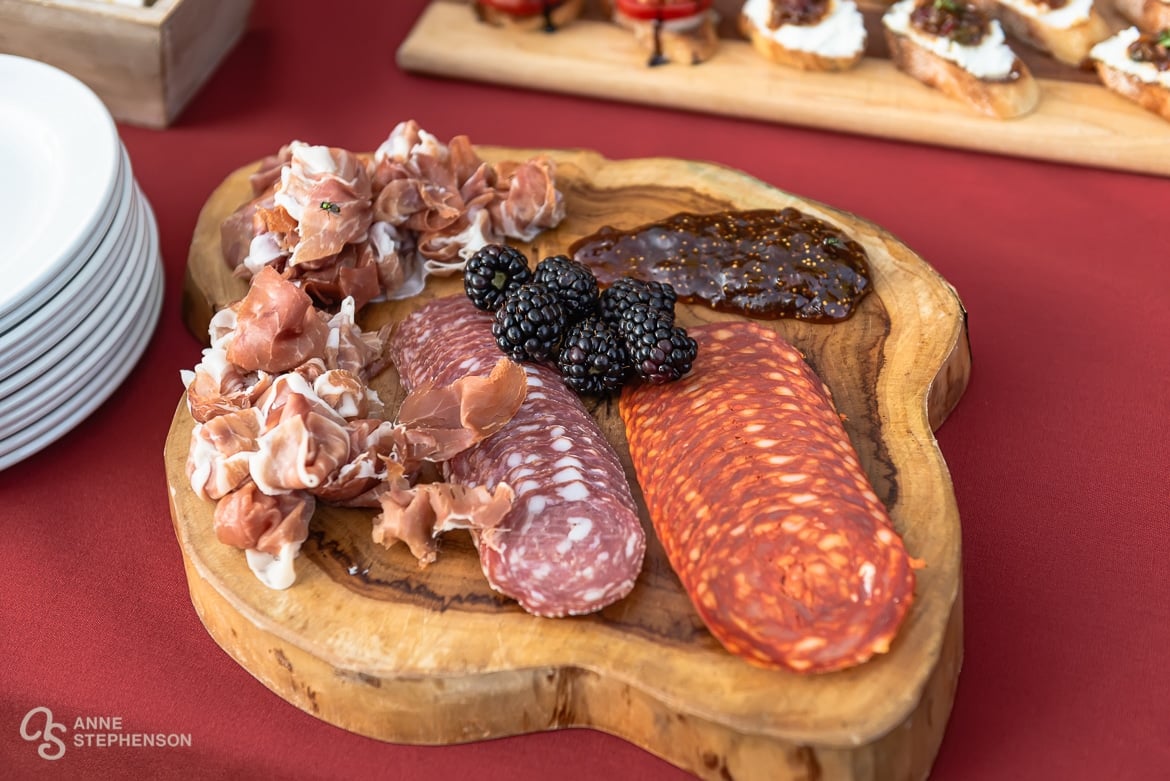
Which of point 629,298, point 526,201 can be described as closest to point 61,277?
point 526,201

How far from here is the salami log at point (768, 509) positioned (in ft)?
5.62

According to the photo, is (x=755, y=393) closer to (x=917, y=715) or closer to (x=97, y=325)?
(x=917, y=715)

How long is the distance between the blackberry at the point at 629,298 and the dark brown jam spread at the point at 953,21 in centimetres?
131

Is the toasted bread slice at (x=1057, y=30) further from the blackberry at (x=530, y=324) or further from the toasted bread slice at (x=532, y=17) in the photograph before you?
the blackberry at (x=530, y=324)

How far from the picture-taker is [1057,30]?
9.95ft

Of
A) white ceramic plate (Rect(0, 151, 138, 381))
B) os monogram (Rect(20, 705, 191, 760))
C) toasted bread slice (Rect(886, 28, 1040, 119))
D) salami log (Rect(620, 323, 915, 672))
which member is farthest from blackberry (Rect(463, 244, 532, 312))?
toasted bread slice (Rect(886, 28, 1040, 119))

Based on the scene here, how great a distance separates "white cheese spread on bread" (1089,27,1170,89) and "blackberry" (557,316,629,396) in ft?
5.65

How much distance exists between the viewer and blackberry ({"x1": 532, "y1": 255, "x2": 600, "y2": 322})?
213 cm

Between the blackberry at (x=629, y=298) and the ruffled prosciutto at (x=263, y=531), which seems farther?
the blackberry at (x=629, y=298)

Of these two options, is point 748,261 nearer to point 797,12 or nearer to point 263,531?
point 797,12

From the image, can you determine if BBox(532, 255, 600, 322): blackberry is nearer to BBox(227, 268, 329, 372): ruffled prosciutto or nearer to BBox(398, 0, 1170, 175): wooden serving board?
BBox(227, 268, 329, 372): ruffled prosciutto

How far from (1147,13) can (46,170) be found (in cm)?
279

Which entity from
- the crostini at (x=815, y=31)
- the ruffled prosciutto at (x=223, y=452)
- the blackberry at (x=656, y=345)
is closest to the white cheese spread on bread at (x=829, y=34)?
the crostini at (x=815, y=31)

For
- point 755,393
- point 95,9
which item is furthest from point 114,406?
point 755,393
